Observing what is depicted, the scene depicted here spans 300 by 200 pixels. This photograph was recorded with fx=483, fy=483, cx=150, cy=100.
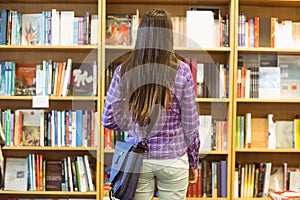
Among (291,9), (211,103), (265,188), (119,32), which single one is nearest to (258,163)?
(265,188)

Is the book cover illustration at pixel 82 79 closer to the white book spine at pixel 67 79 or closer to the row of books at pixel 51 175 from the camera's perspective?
the white book spine at pixel 67 79

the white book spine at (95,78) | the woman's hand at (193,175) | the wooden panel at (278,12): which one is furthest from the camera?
the wooden panel at (278,12)

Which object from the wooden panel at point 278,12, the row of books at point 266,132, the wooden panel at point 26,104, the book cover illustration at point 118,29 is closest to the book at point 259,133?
the row of books at point 266,132

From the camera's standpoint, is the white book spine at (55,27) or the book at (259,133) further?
the book at (259,133)

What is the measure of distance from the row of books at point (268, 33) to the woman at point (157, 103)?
1307 mm

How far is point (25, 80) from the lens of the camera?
10.9ft

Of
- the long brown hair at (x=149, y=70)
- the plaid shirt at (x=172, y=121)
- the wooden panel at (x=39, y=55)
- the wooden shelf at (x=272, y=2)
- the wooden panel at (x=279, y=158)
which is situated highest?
Answer: the wooden shelf at (x=272, y=2)

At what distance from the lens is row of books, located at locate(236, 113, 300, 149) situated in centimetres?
327

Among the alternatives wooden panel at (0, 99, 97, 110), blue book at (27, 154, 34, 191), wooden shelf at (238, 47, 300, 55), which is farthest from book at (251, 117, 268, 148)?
blue book at (27, 154, 34, 191)

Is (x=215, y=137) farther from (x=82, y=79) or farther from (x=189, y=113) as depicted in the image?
(x=189, y=113)

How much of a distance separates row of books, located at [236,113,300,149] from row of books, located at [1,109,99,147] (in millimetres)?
981

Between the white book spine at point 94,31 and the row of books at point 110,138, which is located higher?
the white book spine at point 94,31

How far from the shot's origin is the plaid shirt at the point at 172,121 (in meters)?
2.05

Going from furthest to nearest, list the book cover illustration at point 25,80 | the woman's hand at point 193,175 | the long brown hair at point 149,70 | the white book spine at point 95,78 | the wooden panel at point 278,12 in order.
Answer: the wooden panel at point 278,12
the book cover illustration at point 25,80
the white book spine at point 95,78
the woman's hand at point 193,175
the long brown hair at point 149,70
